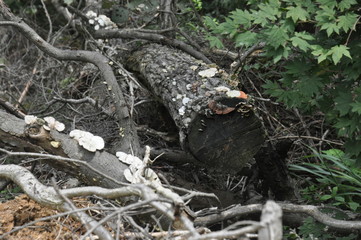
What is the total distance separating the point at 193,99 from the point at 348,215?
127cm

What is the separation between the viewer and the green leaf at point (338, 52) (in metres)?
2.51

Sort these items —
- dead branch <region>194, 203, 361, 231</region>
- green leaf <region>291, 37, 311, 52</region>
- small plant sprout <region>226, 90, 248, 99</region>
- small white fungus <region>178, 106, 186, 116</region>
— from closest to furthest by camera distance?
green leaf <region>291, 37, 311, 52</region> → dead branch <region>194, 203, 361, 231</region> → small plant sprout <region>226, 90, 248, 99</region> → small white fungus <region>178, 106, 186, 116</region>

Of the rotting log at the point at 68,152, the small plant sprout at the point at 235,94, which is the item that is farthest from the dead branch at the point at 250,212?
the small plant sprout at the point at 235,94

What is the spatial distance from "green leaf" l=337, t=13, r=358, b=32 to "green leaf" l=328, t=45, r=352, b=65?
0.11 metres

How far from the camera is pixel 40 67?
226 inches

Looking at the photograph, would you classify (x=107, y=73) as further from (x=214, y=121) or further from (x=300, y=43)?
(x=300, y=43)

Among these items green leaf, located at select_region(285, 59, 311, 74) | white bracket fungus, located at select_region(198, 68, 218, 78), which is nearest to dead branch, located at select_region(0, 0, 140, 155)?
white bracket fungus, located at select_region(198, 68, 218, 78)

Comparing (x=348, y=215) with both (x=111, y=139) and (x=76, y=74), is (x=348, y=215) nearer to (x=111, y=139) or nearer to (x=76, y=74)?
(x=111, y=139)

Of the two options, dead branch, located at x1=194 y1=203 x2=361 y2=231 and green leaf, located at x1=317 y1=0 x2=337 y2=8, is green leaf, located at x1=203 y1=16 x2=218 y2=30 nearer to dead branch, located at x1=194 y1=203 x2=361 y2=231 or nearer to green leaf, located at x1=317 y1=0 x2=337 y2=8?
green leaf, located at x1=317 y1=0 x2=337 y2=8

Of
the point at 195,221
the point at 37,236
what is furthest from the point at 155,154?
the point at 37,236

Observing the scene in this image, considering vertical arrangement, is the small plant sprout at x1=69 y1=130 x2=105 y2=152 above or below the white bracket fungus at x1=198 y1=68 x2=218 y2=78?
below

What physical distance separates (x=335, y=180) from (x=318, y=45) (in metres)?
1.20

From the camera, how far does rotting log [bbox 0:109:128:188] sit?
2.88 m

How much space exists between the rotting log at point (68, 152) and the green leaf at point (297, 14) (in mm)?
1365
